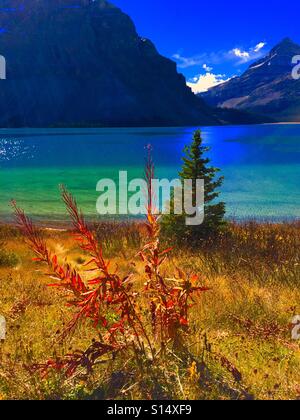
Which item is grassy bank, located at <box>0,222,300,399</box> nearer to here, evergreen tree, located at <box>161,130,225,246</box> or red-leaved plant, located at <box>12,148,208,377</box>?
red-leaved plant, located at <box>12,148,208,377</box>


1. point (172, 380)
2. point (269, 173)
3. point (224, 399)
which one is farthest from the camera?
point (269, 173)

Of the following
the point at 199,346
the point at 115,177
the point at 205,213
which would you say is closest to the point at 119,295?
the point at 199,346

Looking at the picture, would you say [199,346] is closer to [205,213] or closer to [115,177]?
[205,213]

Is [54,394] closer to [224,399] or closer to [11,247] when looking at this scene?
[224,399]

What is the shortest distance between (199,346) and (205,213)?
7.89 meters

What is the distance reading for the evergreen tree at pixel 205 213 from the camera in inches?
469

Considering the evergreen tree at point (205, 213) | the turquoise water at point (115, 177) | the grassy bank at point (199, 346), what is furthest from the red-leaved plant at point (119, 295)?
the turquoise water at point (115, 177)

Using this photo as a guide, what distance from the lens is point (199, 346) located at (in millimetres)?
4988

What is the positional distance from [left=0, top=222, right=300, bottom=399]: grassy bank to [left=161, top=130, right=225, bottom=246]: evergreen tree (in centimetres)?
316

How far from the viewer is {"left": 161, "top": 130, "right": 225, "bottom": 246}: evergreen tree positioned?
39.1 ft

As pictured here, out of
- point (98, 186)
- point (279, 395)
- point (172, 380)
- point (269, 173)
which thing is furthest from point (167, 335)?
point (269, 173)

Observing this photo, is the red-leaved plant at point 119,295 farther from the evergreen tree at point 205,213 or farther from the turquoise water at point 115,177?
the turquoise water at point 115,177

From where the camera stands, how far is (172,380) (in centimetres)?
437

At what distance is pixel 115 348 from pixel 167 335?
636mm
